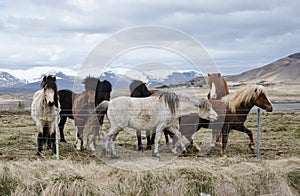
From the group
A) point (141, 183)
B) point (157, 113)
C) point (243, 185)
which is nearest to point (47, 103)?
point (157, 113)

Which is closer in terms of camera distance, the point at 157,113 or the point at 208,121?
the point at 157,113

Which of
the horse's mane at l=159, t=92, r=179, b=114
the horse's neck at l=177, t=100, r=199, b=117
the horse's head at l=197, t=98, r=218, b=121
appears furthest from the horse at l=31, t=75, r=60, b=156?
the horse's head at l=197, t=98, r=218, b=121

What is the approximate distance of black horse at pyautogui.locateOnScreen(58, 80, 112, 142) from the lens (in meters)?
10.1

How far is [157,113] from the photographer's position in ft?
27.4

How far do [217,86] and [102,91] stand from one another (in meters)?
3.09

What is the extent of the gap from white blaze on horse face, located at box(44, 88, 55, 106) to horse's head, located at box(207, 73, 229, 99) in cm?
423

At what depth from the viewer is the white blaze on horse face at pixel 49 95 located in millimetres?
8641

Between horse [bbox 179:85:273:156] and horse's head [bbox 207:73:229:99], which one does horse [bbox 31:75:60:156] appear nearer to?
horse [bbox 179:85:273:156]

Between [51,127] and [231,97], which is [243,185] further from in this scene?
[51,127]

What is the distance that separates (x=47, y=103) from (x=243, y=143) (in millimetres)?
5072

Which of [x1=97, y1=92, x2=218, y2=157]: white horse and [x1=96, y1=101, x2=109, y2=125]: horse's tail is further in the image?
[x1=96, y1=101, x2=109, y2=125]: horse's tail

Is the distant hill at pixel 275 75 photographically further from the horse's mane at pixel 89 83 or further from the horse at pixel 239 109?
the horse at pixel 239 109

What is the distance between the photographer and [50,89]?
28.8ft

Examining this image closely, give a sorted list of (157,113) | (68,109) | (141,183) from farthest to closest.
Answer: (68,109) → (157,113) → (141,183)
